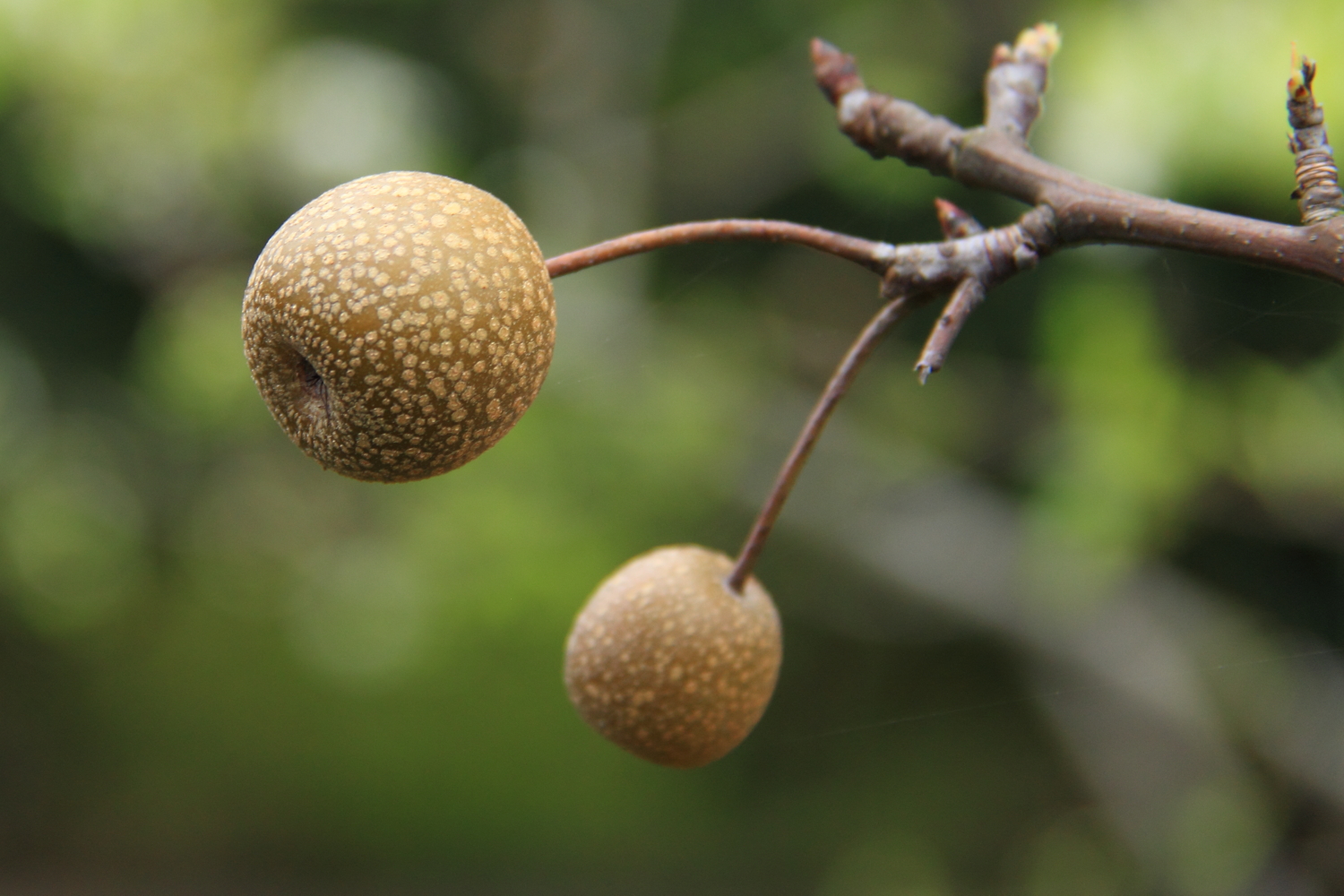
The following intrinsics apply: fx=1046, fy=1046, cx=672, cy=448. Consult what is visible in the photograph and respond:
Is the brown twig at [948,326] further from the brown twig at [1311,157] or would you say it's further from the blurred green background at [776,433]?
the blurred green background at [776,433]

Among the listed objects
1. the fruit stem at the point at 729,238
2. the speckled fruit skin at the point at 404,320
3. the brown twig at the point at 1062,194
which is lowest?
the speckled fruit skin at the point at 404,320

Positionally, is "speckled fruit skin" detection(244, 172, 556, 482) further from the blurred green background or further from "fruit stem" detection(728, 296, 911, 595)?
the blurred green background

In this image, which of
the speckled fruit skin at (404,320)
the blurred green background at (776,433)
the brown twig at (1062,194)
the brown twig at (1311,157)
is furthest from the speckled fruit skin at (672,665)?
the blurred green background at (776,433)

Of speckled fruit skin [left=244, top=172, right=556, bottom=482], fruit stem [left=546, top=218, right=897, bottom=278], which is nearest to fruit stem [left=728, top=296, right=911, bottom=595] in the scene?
fruit stem [left=546, top=218, right=897, bottom=278]

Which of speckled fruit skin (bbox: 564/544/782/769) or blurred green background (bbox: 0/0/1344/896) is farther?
blurred green background (bbox: 0/0/1344/896)

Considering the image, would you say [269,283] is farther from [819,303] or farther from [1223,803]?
[819,303]

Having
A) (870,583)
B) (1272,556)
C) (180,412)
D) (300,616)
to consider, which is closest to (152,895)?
(300,616)

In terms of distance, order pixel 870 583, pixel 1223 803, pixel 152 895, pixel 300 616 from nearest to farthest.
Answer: pixel 1223 803
pixel 870 583
pixel 300 616
pixel 152 895
